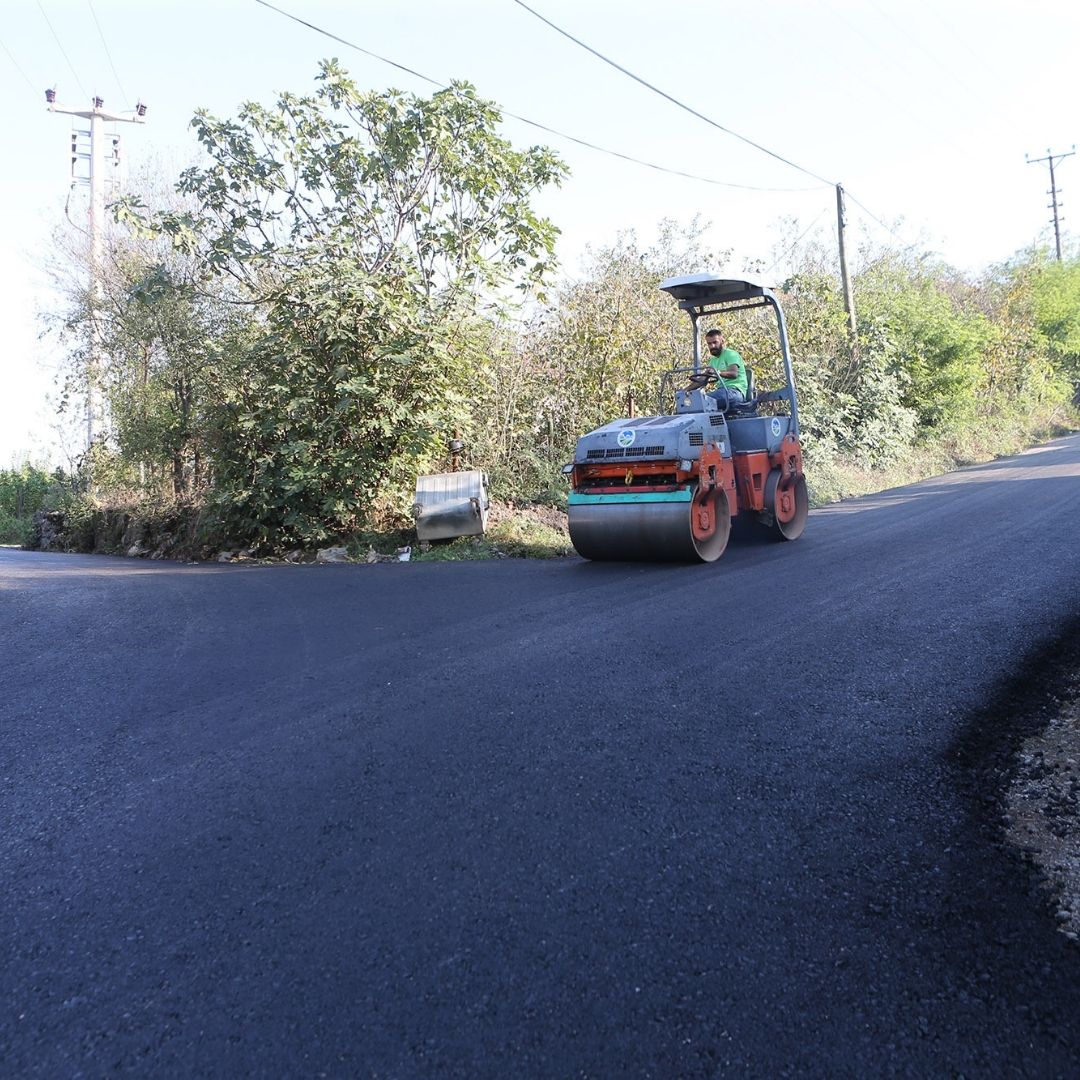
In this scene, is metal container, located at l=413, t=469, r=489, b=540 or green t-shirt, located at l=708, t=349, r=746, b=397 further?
metal container, located at l=413, t=469, r=489, b=540

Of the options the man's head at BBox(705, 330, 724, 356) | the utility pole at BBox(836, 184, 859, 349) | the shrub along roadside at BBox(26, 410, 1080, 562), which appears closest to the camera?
the man's head at BBox(705, 330, 724, 356)

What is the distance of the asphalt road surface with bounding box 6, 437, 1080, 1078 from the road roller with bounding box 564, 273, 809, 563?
256 cm

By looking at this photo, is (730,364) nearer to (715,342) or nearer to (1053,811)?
(715,342)

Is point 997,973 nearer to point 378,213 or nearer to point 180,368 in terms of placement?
point 378,213

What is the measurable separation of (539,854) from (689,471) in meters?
5.95

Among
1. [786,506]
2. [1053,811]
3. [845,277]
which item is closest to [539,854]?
[1053,811]

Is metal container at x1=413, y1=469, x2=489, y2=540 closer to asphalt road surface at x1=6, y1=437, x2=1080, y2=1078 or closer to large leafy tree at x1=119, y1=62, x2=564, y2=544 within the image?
large leafy tree at x1=119, y1=62, x2=564, y2=544

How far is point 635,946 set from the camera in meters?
2.22

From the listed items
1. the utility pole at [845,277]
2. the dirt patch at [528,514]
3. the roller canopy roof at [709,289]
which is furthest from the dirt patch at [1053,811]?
the utility pole at [845,277]

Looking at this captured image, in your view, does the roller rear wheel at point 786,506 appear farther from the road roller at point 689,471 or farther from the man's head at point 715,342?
→ the man's head at point 715,342

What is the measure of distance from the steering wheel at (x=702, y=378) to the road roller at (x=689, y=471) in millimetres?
11

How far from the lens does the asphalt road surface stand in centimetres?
192

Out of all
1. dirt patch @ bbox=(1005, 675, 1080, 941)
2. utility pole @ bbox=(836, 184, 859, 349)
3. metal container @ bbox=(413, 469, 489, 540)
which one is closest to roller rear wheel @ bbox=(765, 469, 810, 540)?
metal container @ bbox=(413, 469, 489, 540)

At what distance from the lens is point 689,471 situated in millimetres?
8266
